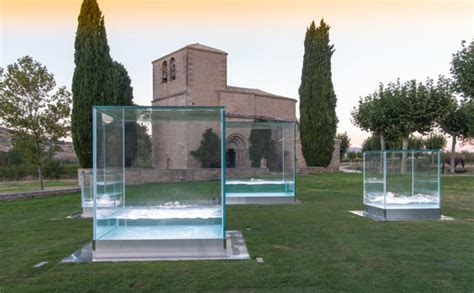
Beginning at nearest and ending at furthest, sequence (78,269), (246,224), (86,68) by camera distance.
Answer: (78,269) < (246,224) < (86,68)

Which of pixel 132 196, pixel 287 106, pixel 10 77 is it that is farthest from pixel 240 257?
pixel 287 106

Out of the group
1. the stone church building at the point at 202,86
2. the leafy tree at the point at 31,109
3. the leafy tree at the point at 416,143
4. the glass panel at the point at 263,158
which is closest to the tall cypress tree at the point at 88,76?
the leafy tree at the point at 31,109

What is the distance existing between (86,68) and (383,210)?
12.7 meters

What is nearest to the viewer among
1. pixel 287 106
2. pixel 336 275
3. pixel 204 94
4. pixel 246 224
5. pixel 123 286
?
pixel 123 286

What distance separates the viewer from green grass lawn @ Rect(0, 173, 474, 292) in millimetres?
3810

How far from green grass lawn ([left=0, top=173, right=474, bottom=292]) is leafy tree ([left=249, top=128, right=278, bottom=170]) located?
379 centimetres

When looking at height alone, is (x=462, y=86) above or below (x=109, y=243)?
above

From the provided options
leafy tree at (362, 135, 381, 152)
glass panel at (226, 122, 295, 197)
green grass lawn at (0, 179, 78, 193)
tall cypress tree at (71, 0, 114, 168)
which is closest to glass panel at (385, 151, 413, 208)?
glass panel at (226, 122, 295, 197)

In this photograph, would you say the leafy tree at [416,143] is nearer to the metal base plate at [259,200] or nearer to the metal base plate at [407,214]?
the metal base plate at [259,200]

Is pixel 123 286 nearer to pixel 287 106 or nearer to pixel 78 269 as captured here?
pixel 78 269

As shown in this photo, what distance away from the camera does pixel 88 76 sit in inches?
603

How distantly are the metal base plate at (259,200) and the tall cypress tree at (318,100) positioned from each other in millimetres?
13637

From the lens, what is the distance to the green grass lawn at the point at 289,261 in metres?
3.81

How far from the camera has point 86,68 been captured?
15.3m
